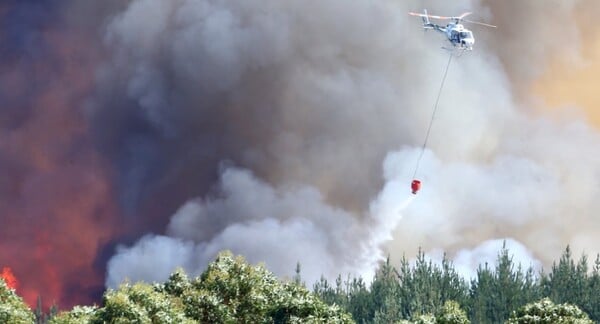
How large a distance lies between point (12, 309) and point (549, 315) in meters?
55.5

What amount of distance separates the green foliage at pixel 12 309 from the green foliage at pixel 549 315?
5028 cm

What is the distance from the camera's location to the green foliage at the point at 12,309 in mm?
108838

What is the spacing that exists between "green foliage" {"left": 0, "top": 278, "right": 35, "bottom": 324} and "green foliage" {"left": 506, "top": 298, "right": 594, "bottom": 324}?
5028 centimetres

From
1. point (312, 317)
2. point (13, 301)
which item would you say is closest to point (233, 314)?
point (312, 317)

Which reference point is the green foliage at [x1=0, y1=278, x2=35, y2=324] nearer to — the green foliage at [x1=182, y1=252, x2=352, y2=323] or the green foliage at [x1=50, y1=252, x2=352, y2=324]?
the green foliage at [x1=50, y1=252, x2=352, y2=324]

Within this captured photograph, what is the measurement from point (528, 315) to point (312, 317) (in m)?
22.6

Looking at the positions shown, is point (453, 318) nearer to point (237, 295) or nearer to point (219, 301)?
point (237, 295)

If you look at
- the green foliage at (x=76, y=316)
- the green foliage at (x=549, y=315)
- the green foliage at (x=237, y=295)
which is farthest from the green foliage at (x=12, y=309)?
the green foliage at (x=549, y=315)

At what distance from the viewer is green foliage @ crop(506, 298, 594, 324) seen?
109188mm

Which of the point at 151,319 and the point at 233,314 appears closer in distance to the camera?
the point at 151,319

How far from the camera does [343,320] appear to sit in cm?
11556

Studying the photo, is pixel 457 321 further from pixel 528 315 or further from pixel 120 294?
pixel 120 294

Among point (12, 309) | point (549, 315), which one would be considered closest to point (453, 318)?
point (549, 315)

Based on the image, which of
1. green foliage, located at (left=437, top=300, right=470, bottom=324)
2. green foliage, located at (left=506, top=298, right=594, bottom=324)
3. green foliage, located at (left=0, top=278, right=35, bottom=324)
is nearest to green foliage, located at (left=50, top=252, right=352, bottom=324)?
green foliage, located at (left=0, top=278, right=35, bottom=324)
